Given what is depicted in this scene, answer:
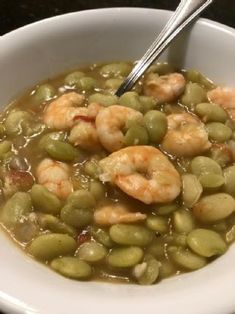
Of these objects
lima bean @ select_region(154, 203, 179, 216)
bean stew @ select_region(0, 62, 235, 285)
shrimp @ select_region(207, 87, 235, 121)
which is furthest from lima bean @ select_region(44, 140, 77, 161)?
shrimp @ select_region(207, 87, 235, 121)

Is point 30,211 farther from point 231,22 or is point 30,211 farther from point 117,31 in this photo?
point 231,22

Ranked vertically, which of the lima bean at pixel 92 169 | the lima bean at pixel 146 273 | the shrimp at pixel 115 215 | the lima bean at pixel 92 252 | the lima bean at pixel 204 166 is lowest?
the lima bean at pixel 146 273

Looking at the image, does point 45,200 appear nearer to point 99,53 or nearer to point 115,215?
point 115,215

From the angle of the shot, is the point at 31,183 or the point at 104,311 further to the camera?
the point at 31,183

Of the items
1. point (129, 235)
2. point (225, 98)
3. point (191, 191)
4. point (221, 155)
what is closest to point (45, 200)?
point (129, 235)

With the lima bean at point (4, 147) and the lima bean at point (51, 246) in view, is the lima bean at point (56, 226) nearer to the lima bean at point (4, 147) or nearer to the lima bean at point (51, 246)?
the lima bean at point (51, 246)

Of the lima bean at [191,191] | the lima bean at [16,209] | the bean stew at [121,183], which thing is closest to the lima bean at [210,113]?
the bean stew at [121,183]

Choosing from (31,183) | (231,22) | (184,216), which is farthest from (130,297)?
(231,22)
